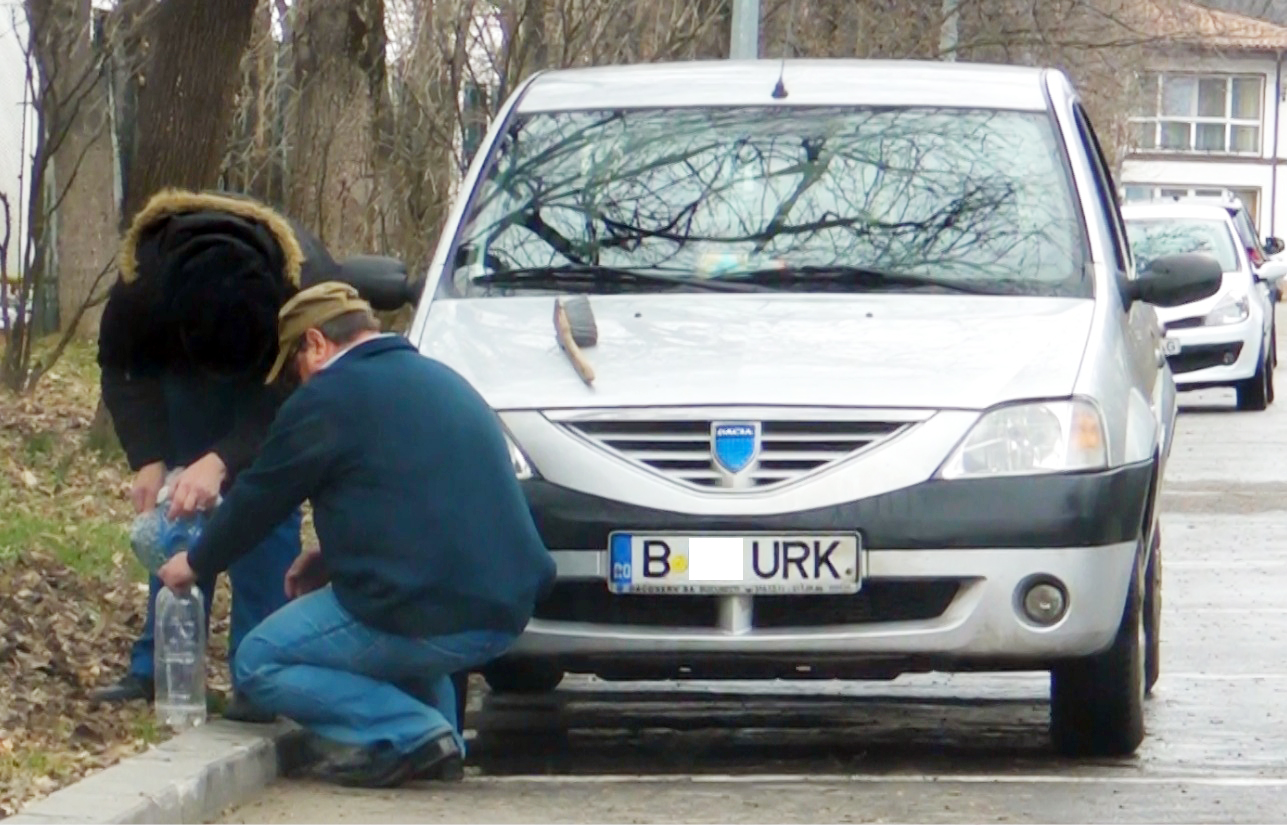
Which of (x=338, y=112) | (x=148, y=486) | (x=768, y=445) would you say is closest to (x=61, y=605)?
(x=148, y=486)

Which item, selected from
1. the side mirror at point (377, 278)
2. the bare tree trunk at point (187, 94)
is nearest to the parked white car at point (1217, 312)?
the bare tree trunk at point (187, 94)

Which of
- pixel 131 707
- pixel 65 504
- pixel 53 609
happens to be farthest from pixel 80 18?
pixel 131 707

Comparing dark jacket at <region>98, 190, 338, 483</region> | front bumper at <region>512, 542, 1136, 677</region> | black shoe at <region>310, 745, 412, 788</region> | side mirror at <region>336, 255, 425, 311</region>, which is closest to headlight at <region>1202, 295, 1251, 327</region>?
side mirror at <region>336, 255, 425, 311</region>

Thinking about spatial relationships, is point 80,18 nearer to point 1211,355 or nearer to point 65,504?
point 65,504

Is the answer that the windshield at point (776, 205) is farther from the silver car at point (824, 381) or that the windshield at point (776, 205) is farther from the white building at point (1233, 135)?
the white building at point (1233, 135)

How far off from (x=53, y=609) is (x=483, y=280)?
6.00 feet

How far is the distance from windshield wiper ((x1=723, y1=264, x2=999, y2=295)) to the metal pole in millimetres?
11900

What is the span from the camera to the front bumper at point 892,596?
6.61 metres

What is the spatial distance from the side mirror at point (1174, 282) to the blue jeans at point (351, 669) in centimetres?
216

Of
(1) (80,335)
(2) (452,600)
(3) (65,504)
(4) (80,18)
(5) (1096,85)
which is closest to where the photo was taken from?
(2) (452,600)

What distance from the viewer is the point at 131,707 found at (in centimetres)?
730

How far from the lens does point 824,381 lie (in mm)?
6766

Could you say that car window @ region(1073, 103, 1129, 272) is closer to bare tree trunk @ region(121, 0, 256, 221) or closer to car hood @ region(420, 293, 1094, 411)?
car hood @ region(420, 293, 1094, 411)

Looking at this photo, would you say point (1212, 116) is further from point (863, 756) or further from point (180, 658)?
point (180, 658)
